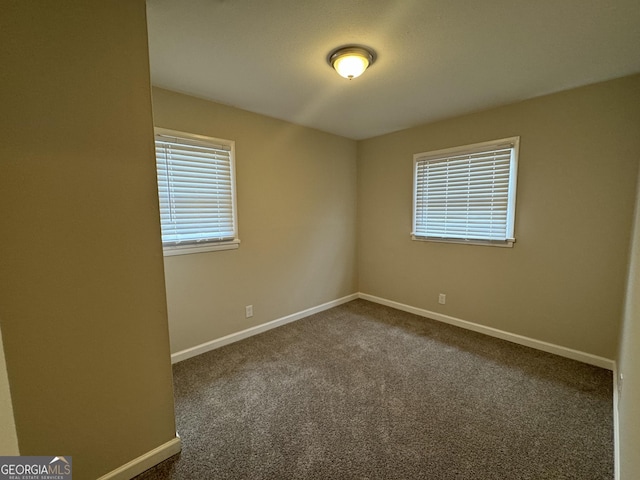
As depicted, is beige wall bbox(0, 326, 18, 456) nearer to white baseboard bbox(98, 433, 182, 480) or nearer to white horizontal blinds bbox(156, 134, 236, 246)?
white baseboard bbox(98, 433, 182, 480)

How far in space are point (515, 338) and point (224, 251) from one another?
123 inches

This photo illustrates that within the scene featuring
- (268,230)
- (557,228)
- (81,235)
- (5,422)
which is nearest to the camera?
(5,422)

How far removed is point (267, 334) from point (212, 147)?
206 centimetres

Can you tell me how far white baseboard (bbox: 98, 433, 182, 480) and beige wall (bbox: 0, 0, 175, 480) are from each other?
0.11 feet

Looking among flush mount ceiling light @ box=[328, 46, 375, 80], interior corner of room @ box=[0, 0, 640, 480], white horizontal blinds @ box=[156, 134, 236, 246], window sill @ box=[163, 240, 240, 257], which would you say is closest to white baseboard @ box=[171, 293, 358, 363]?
interior corner of room @ box=[0, 0, 640, 480]

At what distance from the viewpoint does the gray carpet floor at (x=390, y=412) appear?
4.66ft

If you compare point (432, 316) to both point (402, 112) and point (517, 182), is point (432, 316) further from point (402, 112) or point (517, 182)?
point (402, 112)

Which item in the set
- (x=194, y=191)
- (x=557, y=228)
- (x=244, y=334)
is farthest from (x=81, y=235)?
(x=557, y=228)

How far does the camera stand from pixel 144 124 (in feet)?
4.33

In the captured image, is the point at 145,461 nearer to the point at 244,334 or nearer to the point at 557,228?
the point at 244,334

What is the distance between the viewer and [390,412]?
180 centimetres

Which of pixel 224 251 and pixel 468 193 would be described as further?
pixel 468 193

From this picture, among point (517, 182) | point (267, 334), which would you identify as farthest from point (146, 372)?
point (517, 182)

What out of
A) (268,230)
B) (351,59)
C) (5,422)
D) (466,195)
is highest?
(351,59)
